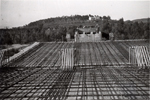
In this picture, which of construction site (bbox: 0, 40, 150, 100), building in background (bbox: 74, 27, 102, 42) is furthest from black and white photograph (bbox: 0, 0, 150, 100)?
building in background (bbox: 74, 27, 102, 42)

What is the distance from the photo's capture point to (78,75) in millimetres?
8016

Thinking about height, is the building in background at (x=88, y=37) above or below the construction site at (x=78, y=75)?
above

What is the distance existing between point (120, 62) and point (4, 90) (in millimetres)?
6986

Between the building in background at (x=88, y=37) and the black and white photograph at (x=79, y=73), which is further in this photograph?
the building in background at (x=88, y=37)

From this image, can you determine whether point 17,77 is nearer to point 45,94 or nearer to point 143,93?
point 45,94

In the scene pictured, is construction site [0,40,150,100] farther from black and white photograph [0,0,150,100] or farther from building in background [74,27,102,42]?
building in background [74,27,102,42]

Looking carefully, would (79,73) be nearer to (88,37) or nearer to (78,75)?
(78,75)

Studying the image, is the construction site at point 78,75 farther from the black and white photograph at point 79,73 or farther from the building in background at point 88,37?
the building in background at point 88,37

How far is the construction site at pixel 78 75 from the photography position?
18.8ft

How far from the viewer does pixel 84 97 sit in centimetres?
546

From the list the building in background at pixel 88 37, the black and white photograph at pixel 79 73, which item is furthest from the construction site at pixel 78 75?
the building in background at pixel 88 37

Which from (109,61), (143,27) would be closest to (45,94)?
(109,61)

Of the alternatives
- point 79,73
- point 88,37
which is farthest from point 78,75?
point 88,37

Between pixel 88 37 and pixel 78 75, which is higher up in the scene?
pixel 88 37
